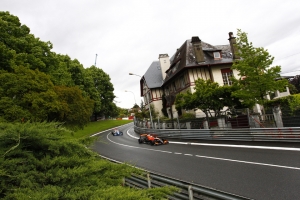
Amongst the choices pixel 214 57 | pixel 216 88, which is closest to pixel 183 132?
pixel 216 88

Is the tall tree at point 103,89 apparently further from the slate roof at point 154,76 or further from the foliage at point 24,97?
the foliage at point 24,97

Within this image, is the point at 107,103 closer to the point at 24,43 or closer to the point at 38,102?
the point at 24,43

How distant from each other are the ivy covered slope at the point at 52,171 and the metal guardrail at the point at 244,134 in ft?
35.5

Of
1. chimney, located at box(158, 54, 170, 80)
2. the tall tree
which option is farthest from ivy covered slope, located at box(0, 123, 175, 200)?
the tall tree

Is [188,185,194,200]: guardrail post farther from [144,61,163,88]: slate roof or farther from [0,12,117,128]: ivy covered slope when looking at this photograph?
[144,61,163,88]: slate roof

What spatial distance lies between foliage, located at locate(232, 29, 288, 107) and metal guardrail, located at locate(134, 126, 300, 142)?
137 inches

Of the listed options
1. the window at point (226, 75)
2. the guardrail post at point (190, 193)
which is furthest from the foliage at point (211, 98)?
the guardrail post at point (190, 193)

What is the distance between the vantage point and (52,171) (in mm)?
3816

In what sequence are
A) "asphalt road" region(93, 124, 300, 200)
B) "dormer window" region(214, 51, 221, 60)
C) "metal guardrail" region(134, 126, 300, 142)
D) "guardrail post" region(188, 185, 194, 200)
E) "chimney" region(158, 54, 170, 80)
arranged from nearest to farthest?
"guardrail post" region(188, 185, 194, 200), "asphalt road" region(93, 124, 300, 200), "metal guardrail" region(134, 126, 300, 142), "dormer window" region(214, 51, 221, 60), "chimney" region(158, 54, 170, 80)

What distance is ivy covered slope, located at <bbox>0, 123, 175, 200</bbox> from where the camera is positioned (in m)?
3.31

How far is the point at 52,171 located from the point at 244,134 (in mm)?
13180

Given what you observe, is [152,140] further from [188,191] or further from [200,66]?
[200,66]

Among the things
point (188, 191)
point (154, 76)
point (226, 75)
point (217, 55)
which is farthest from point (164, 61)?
point (188, 191)

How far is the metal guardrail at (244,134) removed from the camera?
1133 cm
